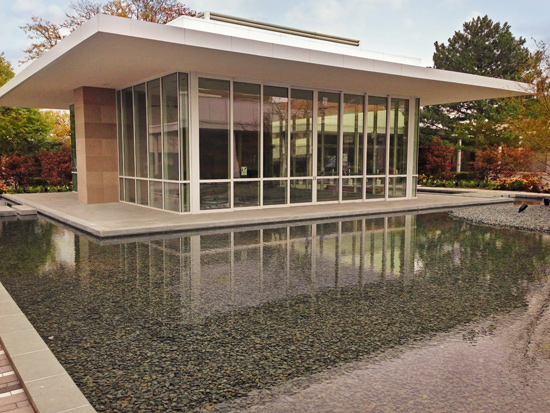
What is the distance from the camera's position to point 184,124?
41.9 ft

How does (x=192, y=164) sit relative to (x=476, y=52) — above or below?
below

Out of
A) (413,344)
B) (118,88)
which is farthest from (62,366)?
(118,88)

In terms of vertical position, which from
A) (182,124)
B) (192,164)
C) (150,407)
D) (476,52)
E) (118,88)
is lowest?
(150,407)

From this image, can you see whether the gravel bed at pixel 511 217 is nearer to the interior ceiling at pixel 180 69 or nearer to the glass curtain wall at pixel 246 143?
the interior ceiling at pixel 180 69

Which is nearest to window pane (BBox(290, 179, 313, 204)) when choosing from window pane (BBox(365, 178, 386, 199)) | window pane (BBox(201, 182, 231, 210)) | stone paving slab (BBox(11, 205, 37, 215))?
window pane (BBox(201, 182, 231, 210))

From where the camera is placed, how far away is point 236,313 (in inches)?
197

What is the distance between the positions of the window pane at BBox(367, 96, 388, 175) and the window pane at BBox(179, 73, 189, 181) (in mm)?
7379

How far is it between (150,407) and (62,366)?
1.01m

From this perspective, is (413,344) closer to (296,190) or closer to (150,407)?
(150,407)

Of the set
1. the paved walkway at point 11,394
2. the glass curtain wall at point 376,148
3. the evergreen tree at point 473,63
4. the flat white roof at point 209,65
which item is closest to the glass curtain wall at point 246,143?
the flat white roof at point 209,65

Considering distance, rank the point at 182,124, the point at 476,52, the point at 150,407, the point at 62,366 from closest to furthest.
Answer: the point at 150,407
the point at 62,366
the point at 182,124
the point at 476,52

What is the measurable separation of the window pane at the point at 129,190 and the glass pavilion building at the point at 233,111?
0.04 meters

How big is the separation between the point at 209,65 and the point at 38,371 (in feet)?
32.3

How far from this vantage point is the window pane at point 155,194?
559 inches
